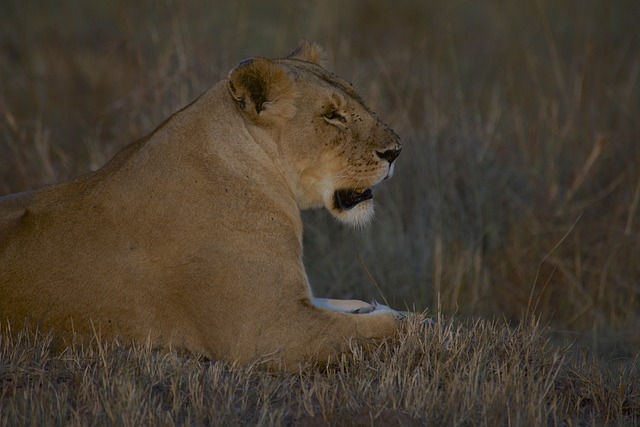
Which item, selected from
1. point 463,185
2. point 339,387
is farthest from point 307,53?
point 463,185

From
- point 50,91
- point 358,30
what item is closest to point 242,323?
point 50,91

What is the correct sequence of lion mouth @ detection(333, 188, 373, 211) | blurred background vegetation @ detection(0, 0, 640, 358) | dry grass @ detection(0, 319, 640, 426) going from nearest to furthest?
1. dry grass @ detection(0, 319, 640, 426)
2. lion mouth @ detection(333, 188, 373, 211)
3. blurred background vegetation @ detection(0, 0, 640, 358)

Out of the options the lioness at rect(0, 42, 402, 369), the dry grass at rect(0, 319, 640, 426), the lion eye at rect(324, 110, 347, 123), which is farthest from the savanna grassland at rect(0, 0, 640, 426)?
the lion eye at rect(324, 110, 347, 123)

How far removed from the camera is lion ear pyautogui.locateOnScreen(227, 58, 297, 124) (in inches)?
170

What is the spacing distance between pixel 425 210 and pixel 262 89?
3283 millimetres

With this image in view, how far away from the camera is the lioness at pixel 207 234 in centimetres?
406

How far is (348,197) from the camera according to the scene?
4746 mm

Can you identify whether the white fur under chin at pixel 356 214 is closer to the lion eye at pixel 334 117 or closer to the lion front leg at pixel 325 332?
the lion eye at pixel 334 117

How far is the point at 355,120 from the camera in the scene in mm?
4629

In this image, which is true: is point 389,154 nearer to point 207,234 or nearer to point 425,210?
point 207,234

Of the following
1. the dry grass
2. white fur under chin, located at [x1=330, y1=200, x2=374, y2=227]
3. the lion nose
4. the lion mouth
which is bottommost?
the dry grass

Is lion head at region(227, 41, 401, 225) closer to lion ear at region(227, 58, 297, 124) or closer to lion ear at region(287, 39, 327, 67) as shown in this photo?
lion ear at region(227, 58, 297, 124)

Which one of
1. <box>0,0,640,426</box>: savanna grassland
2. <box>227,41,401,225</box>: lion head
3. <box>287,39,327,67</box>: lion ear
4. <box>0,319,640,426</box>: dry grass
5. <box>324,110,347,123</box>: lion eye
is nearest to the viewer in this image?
<box>0,319,640,426</box>: dry grass

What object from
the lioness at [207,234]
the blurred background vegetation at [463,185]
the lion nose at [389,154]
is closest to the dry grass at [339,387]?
the lioness at [207,234]
